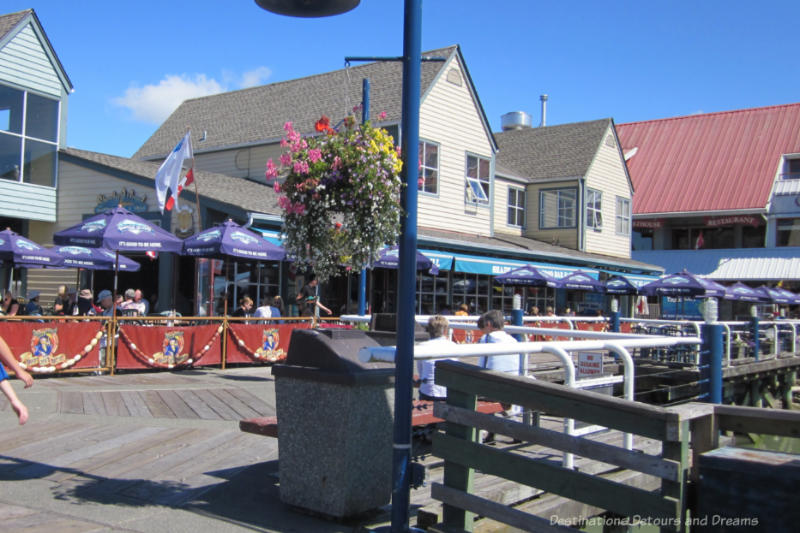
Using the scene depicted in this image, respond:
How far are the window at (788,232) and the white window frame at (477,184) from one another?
2067 cm

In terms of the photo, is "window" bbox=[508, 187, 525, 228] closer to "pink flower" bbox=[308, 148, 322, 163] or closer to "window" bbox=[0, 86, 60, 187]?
"window" bbox=[0, 86, 60, 187]

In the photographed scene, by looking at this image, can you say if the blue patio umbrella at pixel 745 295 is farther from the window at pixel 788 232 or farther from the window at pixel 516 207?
the window at pixel 788 232

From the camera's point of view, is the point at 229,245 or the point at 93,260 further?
the point at 93,260

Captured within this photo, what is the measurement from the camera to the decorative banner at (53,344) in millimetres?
11992

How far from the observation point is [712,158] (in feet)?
135

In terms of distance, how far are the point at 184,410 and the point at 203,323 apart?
20.9ft

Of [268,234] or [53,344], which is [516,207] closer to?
[268,234]

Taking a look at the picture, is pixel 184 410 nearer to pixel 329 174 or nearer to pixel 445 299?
pixel 329 174

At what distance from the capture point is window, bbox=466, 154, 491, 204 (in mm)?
24047

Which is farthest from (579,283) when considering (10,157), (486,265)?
(10,157)

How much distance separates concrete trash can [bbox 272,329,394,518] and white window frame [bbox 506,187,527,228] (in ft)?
78.0

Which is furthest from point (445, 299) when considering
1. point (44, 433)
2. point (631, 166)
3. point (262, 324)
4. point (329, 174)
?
point (631, 166)

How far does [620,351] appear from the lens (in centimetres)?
629

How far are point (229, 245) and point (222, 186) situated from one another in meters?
6.58
